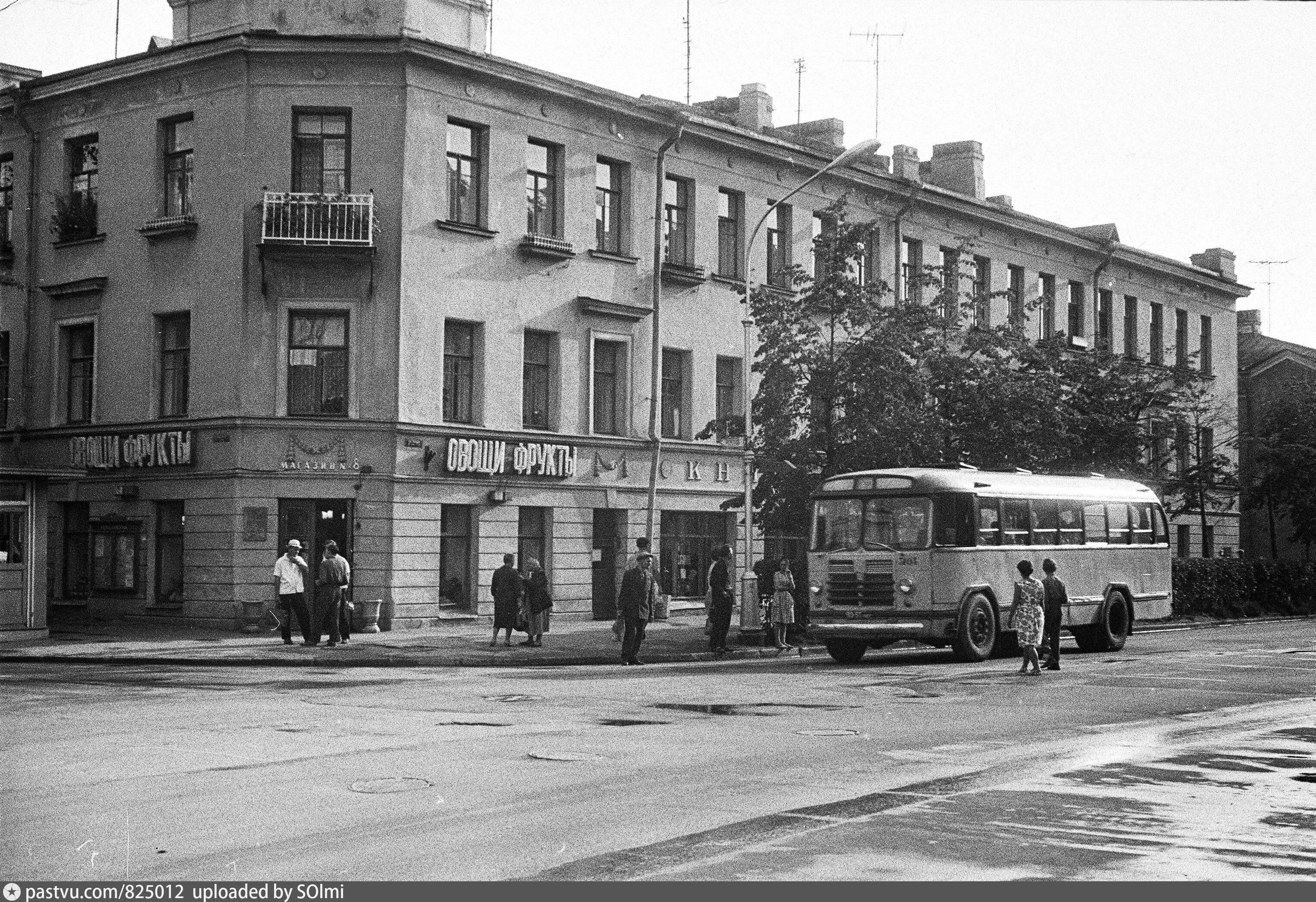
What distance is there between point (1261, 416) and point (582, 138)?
108ft

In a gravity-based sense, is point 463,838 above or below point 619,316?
below

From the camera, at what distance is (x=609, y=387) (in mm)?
36344

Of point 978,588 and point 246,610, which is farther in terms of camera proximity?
point 246,610

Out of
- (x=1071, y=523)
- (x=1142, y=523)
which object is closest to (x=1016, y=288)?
(x=1142, y=523)

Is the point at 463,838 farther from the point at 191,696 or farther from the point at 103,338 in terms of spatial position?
the point at 103,338

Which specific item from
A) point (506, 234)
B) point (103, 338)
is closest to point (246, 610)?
point (103, 338)

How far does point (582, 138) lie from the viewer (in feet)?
115

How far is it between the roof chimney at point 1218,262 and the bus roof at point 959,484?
1486 inches

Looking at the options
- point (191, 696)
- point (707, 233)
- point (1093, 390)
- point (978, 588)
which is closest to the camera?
point (191, 696)

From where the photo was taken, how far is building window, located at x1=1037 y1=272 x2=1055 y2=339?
5200cm

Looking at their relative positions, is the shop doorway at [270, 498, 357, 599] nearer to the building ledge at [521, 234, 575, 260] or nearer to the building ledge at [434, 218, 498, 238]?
the building ledge at [434, 218, 498, 238]

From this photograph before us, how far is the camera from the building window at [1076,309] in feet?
177

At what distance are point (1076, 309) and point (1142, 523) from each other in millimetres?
24260

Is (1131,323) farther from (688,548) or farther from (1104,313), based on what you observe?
(688,548)
